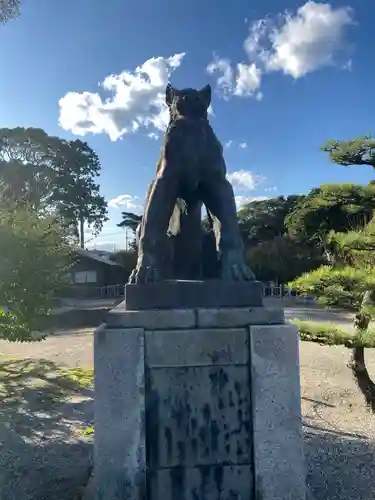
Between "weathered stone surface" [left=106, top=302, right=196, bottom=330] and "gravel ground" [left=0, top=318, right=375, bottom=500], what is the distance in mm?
1392

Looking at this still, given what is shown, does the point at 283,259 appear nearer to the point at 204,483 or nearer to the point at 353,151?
the point at 353,151

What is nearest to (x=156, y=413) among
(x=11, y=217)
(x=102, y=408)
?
(x=102, y=408)

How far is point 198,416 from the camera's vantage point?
2.36 metres

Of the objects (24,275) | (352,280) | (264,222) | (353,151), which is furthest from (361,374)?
(264,222)

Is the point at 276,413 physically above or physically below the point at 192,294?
below

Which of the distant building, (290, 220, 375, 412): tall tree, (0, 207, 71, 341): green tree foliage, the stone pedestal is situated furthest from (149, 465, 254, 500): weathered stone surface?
the distant building

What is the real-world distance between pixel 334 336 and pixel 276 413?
2474 mm

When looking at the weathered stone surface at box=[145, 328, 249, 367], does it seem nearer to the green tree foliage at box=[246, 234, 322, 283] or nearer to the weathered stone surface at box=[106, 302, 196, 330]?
the weathered stone surface at box=[106, 302, 196, 330]

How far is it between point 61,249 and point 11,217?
1027mm

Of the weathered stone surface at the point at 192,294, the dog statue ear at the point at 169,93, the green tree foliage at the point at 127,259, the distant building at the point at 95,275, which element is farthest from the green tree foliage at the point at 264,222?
the weathered stone surface at the point at 192,294

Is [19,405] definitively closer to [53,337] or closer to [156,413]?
[156,413]

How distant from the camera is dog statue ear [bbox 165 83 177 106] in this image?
113 inches

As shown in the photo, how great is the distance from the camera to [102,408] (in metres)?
2.28

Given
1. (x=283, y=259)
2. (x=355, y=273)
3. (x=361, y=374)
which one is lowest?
(x=361, y=374)
